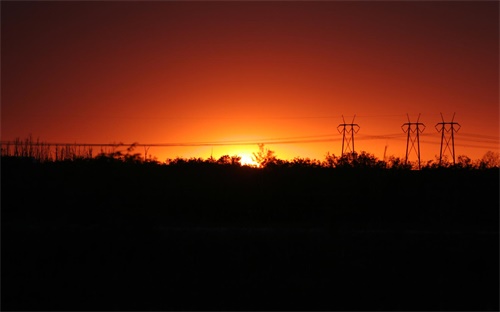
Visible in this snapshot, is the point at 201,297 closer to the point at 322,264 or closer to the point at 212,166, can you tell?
the point at 322,264

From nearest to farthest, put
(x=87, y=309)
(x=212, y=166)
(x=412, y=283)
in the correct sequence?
(x=87, y=309), (x=412, y=283), (x=212, y=166)

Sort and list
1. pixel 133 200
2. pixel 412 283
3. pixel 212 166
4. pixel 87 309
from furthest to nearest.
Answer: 1. pixel 212 166
2. pixel 133 200
3. pixel 412 283
4. pixel 87 309

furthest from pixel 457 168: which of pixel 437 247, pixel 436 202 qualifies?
pixel 437 247

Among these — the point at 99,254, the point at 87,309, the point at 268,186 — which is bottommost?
the point at 87,309

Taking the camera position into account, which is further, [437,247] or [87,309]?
[437,247]

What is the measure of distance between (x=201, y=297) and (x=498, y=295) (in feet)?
36.9

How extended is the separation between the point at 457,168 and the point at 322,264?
17.6 metres

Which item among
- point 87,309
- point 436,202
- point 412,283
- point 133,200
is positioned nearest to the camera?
point 87,309

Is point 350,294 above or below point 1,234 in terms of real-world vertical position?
below

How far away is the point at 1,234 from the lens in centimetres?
2848

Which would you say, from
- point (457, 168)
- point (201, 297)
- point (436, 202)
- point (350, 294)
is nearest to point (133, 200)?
point (201, 297)

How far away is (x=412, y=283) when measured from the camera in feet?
90.8

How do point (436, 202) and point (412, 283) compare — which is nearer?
point (412, 283)

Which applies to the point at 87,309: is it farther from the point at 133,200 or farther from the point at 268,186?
the point at 268,186
